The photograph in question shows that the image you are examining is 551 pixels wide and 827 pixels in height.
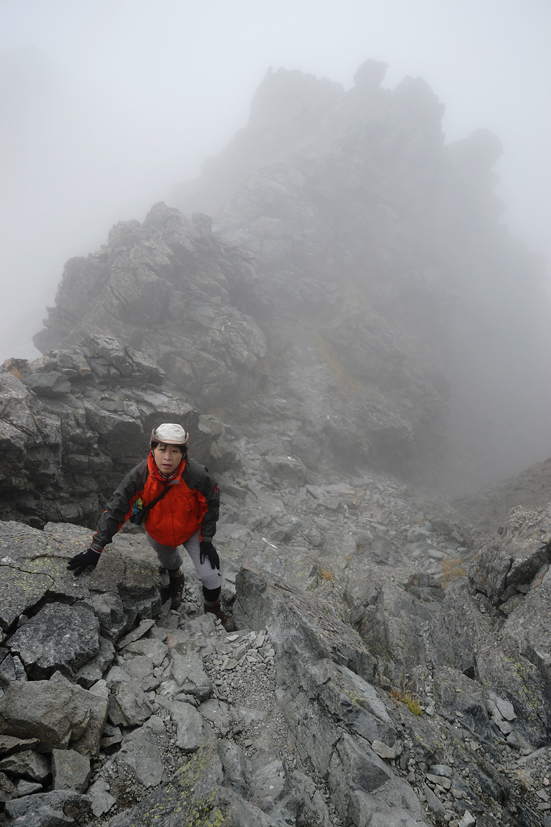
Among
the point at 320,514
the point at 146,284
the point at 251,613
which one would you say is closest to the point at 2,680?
the point at 251,613

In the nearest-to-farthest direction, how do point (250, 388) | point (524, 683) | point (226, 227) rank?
point (524, 683)
point (250, 388)
point (226, 227)

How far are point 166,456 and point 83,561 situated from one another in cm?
253

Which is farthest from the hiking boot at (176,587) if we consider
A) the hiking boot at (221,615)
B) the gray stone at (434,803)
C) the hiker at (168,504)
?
the gray stone at (434,803)

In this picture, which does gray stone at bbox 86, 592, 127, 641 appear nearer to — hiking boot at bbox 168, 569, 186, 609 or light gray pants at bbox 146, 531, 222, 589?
light gray pants at bbox 146, 531, 222, 589

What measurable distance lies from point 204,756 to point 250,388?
26042 mm

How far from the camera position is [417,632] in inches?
363

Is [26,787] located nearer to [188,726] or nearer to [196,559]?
[188,726]

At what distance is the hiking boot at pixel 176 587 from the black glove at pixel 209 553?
47.0 inches

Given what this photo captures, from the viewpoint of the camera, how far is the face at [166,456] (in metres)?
5.52

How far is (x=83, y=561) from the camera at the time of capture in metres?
6.00

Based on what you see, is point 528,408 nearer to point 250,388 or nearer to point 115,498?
point 250,388

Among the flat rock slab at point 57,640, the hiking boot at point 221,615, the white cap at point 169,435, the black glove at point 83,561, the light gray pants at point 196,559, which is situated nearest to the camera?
the flat rock slab at point 57,640

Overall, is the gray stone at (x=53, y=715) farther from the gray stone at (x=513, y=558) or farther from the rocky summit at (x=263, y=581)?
the gray stone at (x=513, y=558)

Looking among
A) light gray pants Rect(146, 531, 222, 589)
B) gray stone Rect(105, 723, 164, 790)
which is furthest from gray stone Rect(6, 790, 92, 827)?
light gray pants Rect(146, 531, 222, 589)
